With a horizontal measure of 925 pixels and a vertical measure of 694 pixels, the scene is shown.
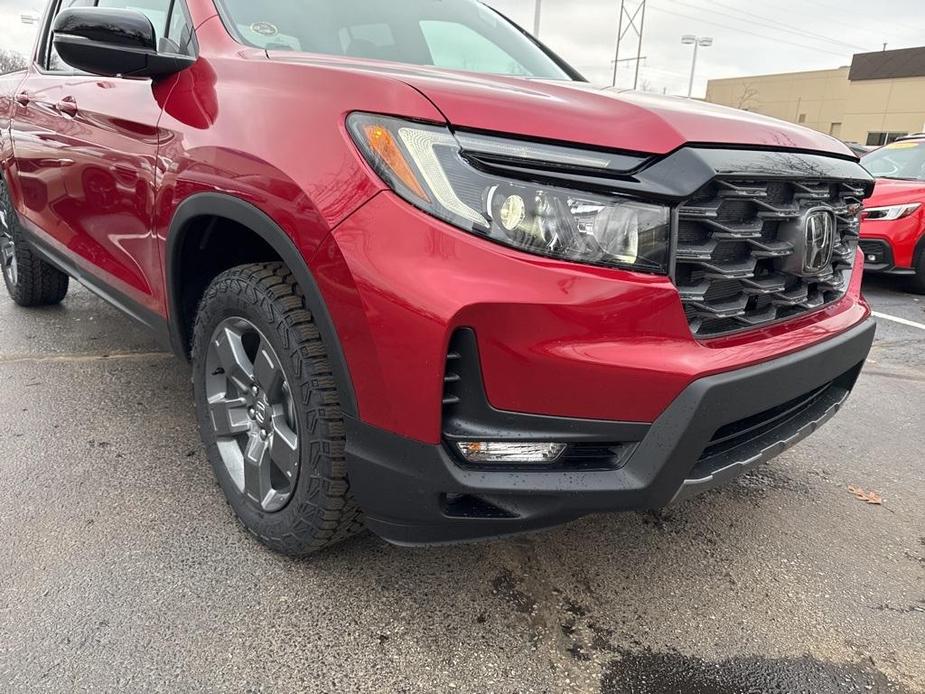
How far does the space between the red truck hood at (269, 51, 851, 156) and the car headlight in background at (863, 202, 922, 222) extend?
5.53 meters

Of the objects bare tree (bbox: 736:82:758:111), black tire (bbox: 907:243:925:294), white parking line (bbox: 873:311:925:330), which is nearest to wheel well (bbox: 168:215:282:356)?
white parking line (bbox: 873:311:925:330)

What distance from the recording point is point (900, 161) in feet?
23.7

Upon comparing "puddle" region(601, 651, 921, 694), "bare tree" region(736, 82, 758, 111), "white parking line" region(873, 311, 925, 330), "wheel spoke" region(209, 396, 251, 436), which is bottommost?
"white parking line" region(873, 311, 925, 330)

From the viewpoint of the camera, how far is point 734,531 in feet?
7.57

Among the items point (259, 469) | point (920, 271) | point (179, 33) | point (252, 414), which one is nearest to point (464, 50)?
point (179, 33)

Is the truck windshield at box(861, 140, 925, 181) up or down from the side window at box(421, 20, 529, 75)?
down

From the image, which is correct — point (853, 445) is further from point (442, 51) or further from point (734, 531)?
point (442, 51)

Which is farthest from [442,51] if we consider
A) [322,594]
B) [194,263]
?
[322,594]

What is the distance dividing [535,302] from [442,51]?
59.9 inches

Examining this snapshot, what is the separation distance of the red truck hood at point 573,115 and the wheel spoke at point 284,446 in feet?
3.02

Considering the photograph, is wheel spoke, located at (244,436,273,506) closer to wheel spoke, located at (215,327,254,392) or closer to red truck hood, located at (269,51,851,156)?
wheel spoke, located at (215,327,254,392)

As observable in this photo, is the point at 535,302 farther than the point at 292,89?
No

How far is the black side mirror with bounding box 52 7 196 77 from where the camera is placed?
1942mm

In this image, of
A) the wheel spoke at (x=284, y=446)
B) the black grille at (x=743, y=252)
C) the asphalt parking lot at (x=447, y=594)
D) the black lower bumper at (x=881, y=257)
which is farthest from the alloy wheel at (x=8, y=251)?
the black lower bumper at (x=881, y=257)
